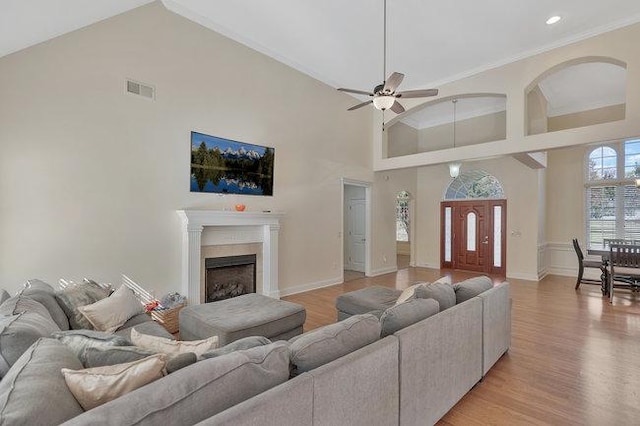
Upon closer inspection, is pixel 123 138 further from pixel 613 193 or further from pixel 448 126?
pixel 613 193

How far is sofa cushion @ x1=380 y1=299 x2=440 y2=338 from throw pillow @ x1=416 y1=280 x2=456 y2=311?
0.79 ft

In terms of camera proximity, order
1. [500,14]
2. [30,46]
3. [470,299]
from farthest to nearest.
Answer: [500,14] → [30,46] → [470,299]

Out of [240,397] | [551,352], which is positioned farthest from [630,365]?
[240,397]

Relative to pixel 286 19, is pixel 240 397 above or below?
below

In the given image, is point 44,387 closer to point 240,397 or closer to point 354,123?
point 240,397

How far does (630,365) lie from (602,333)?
3.08 ft

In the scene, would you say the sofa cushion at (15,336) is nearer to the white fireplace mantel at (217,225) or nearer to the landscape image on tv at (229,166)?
the white fireplace mantel at (217,225)

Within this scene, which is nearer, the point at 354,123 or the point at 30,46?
the point at 30,46

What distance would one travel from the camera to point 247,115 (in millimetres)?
5016

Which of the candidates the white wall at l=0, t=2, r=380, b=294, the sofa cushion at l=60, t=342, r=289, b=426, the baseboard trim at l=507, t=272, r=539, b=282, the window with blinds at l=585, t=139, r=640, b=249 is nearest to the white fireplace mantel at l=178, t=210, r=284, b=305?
the white wall at l=0, t=2, r=380, b=294

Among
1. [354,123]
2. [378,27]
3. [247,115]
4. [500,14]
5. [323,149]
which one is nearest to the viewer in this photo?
[500,14]

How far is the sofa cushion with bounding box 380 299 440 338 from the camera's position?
1928mm

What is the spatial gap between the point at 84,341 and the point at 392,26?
16.0 ft

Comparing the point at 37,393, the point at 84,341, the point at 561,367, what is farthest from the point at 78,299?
the point at 561,367
